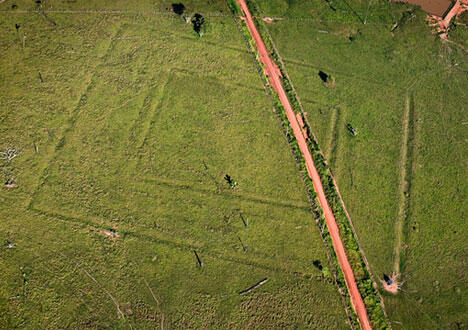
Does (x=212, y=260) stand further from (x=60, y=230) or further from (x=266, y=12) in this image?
(x=266, y=12)

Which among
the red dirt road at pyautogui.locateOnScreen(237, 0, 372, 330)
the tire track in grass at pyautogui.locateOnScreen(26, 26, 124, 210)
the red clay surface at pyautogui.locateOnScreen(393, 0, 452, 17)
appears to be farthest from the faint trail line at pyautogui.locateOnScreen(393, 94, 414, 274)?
the tire track in grass at pyautogui.locateOnScreen(26, 26, 124, 210)

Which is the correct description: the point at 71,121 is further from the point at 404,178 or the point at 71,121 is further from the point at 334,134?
the point at 404,178

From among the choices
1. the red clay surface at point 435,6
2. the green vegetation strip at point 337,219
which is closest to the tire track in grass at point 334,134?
the green vegetation strip at point 337,219

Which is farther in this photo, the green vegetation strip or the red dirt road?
the red dirt road

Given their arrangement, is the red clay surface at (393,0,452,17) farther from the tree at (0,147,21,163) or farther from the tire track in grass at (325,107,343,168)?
the tree at (0,147,21,163)

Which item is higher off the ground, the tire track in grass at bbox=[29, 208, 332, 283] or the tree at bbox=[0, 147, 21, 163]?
the tire track in grass at bbox=[29, 208, 332, 283]

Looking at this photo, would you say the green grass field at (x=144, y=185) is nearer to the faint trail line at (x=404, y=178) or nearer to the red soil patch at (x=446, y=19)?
the faint trail line at (x=404, y=178)

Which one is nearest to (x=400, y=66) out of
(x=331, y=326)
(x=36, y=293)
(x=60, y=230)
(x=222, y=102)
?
(x=222, y=102)
